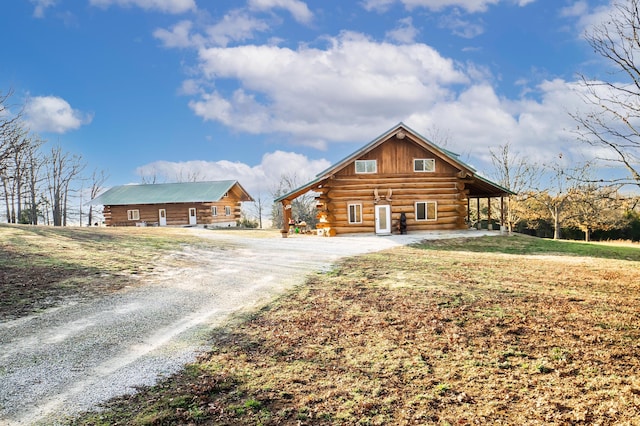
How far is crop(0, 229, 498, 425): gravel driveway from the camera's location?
511 cm

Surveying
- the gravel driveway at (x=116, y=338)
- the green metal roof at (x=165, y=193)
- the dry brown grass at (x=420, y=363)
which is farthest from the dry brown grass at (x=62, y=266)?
the green metal roof at (x=165, y=193)

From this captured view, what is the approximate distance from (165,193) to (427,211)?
96.0 ft

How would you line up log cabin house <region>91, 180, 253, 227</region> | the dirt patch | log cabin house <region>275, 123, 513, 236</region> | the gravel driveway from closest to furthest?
the gravel driveway < the dirt patch < log cabin house <region>275, 123, 513, 236</region> < log cabin house <region>91, 180, 253, 227</region>

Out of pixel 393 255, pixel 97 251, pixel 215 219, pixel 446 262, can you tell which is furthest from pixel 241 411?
pixel 215 219

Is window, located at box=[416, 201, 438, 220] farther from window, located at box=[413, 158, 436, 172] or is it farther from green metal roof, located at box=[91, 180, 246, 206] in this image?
green metal roof, located at box=[91, 180, 246, 206]

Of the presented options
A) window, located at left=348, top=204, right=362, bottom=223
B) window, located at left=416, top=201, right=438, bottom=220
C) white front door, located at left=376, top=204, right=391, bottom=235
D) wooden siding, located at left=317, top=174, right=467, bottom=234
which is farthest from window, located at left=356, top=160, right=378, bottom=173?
window, located at left=416, top=201, right=438, bottom=220

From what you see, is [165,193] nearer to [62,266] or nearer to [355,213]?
[355,213]

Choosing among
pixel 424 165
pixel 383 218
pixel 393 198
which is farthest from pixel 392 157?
pixel 383 218

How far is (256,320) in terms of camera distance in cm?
797

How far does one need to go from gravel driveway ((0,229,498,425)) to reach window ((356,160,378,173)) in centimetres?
1448

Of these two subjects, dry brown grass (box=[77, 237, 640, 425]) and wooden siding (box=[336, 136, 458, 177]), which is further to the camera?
wooden siding (box=[336, 136, 458, 177])

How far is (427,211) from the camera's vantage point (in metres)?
27.2

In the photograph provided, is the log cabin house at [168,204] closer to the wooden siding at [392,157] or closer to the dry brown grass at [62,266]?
the wooden siding at [392,157]

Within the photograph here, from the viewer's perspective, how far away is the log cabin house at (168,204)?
4303 cm
